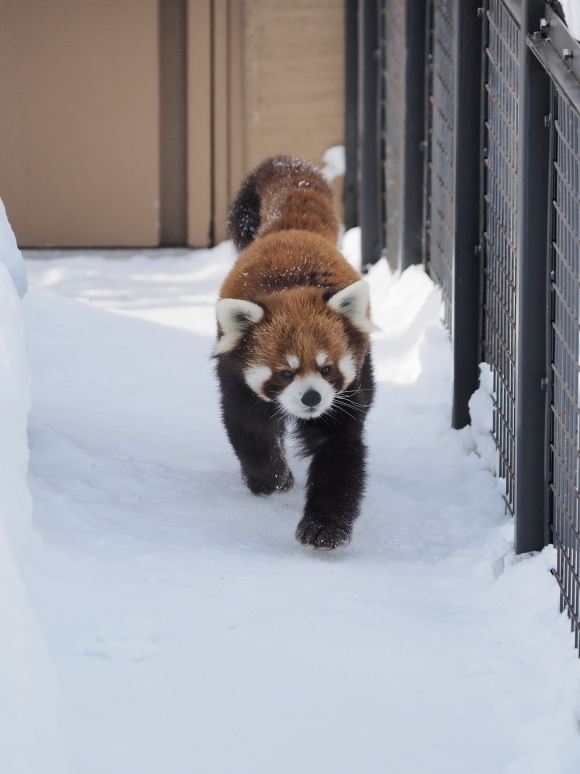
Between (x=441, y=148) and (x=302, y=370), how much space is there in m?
2.65

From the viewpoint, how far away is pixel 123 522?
11.2 feet

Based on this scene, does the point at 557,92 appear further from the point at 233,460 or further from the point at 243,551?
the point at 233,460

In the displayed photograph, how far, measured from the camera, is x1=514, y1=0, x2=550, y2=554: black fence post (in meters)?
3.29

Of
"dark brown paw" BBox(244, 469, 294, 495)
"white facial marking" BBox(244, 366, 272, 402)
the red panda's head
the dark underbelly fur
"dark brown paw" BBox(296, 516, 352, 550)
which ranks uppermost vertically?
the red panda's head

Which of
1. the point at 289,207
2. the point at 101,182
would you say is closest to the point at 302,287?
the point at 289,207

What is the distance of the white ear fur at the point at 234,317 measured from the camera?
3524 millimetres

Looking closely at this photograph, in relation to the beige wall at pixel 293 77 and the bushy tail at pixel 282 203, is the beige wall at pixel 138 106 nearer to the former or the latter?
the beige wall at pixel 293 77

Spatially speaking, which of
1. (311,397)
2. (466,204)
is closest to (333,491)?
(311,397)

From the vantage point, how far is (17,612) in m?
2.36

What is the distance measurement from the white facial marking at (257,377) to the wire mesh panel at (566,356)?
90cm

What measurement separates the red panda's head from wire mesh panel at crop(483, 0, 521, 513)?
67 cm

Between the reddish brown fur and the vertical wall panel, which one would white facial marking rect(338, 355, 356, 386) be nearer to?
the reddish brown fur

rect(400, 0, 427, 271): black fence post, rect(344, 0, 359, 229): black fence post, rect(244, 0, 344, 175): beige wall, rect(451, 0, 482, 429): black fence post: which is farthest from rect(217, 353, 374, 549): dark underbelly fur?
rect(244, 0, 344, 175): beige wall

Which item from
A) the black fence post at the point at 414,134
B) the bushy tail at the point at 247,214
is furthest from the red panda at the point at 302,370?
the black fence post at the point at 414,134
